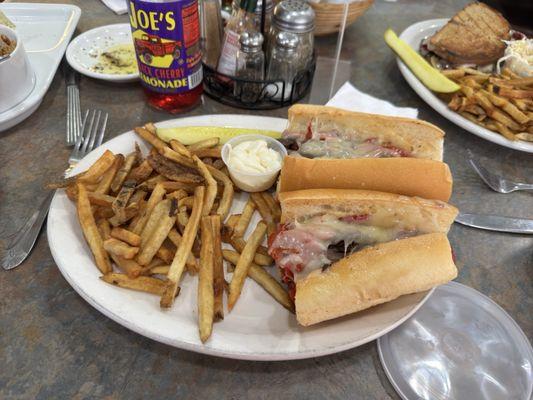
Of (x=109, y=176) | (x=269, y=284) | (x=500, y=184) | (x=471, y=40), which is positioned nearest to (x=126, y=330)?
(x=269, y=284)

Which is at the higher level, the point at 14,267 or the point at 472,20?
the point at 472,20

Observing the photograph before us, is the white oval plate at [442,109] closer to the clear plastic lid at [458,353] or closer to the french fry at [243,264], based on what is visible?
the clear plastic lid at [458,353]

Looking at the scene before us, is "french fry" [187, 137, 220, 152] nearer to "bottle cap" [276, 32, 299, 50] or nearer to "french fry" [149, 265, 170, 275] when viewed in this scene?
"french fry" [149, 265, 170, 275]

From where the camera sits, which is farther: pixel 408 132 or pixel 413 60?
pixel 413 60

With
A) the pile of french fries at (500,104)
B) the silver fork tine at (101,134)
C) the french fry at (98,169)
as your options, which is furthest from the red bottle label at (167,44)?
the pile of french fries at (500,104)

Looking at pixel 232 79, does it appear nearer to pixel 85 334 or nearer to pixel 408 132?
pixel 408 132

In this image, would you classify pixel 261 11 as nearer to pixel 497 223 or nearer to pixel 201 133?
pixel 201 133

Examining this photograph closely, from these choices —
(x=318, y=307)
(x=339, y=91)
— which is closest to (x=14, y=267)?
(x=318, y=307)
